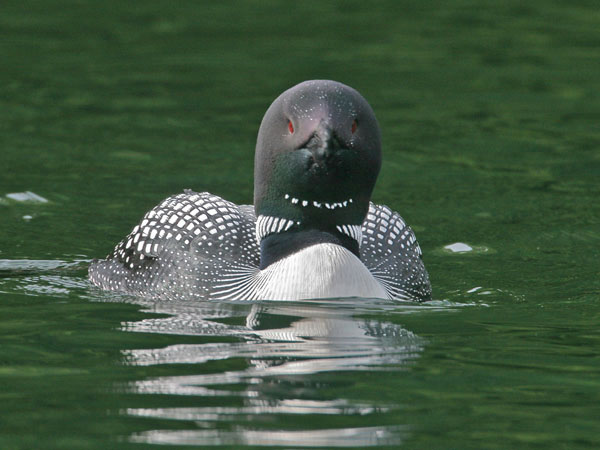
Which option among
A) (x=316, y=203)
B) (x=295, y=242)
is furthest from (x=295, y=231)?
(x=316, y=203)

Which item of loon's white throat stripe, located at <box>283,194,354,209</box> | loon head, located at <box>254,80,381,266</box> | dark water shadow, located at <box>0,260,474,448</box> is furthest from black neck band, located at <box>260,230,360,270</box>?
dark water shadow, located at <box>0,260,474,448</box>

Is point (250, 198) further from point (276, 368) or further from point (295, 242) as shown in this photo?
point (276, 368)

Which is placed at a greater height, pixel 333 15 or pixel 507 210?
pixel 333 15

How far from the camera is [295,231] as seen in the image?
7000mm

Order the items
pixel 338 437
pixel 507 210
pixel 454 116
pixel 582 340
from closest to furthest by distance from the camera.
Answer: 1. pixel 338 437
2. pixel 582 340
3. pixel 507 210
4. pixel 454 116

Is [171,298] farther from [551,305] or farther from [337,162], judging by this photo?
[551,305]

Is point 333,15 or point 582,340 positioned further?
point 333,15

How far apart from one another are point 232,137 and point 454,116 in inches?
93.3

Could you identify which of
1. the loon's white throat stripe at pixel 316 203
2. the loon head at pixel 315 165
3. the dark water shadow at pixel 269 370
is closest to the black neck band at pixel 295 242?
the loon head at pixel 315 165

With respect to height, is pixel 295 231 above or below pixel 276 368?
above

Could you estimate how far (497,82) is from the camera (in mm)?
14484

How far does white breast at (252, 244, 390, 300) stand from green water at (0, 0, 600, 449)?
0.28 feet

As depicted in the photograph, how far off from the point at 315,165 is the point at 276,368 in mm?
1461

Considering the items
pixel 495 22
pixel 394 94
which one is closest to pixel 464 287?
pixel 394 94
